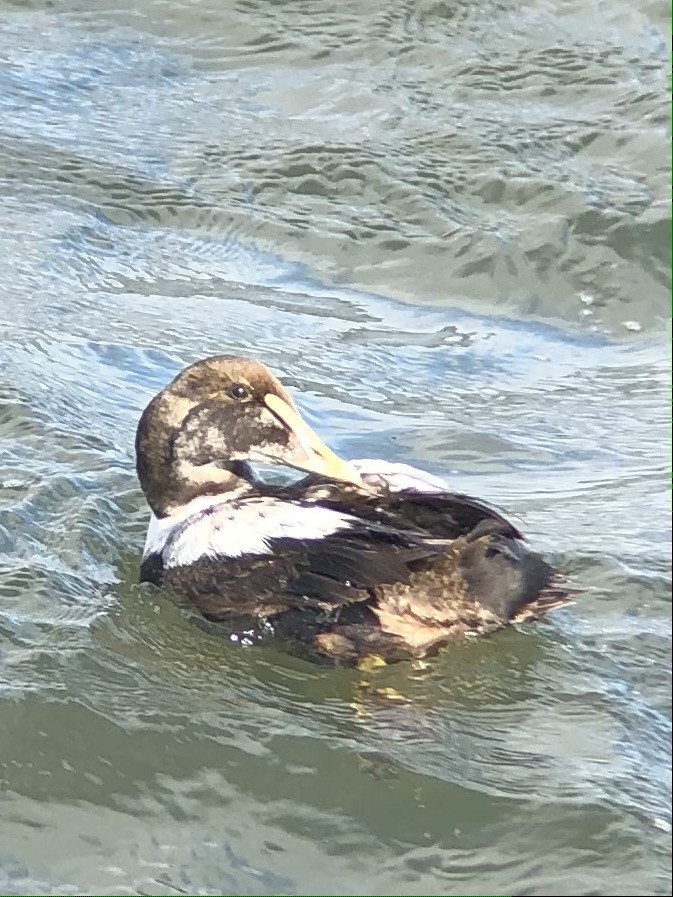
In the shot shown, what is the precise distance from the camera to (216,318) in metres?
7.30

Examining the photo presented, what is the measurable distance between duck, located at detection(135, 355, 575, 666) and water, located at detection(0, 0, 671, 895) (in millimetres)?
97

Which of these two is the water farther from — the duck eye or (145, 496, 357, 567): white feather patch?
the duck eye

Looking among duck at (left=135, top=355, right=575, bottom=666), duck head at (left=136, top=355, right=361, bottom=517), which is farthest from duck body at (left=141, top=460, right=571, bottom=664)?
duck head at (left=136, top=355, right=361, bottom=517)

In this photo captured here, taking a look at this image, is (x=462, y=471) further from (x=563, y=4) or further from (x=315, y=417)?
(x=563, y=4)

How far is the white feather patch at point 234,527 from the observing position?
5.02 meters

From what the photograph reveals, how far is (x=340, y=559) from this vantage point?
16.0 ft

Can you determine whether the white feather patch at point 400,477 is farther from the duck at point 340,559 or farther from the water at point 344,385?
the water at point 344,385

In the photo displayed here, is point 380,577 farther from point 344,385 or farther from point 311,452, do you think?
point 344,385

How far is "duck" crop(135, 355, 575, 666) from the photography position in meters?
4.87

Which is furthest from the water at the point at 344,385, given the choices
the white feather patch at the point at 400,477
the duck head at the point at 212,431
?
the white feather patch at the point at 400,477

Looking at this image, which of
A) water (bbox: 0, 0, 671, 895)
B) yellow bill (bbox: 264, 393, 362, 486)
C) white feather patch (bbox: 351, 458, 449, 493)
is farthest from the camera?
yellow bill (bbox: 264, 393, 362, 486)

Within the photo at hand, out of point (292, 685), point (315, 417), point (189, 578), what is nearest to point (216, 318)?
point (315, 417)

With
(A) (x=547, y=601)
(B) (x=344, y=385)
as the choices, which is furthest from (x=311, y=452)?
(B) (x=344, y=385)

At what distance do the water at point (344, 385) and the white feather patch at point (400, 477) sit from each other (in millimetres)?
432
